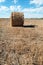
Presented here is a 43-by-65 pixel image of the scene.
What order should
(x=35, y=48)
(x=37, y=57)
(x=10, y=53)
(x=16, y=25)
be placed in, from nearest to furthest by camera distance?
(x=37, y=57) → (x=10, y=53) → (x=35, y=48) → (x=16, y=25)

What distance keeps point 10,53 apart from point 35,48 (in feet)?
3.16

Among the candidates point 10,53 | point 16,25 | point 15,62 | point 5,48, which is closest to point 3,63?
point 15,62

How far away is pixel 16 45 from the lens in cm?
687

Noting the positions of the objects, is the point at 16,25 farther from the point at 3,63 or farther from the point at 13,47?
the point at 3,63

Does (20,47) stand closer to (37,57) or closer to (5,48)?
(5,48)

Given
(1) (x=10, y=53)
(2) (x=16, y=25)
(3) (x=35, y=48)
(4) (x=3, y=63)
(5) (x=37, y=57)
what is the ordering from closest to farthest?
(4) (x=3, y=63) < (5) (x=37, y=57) < (1) (x=10, y=53) < (3) (x=35, y=48) < (2) (x=16, y=25)

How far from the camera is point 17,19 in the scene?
14281 millimetres

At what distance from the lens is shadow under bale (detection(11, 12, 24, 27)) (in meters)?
14.2

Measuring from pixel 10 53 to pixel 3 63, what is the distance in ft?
2.65

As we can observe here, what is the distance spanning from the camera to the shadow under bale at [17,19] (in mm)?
14188

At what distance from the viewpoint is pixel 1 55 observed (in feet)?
19.6

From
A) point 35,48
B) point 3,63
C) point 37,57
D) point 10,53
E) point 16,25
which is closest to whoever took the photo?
point 3,63

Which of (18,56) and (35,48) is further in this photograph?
(35,48)

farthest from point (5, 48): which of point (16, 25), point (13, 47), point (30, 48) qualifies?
point (16, 25)
